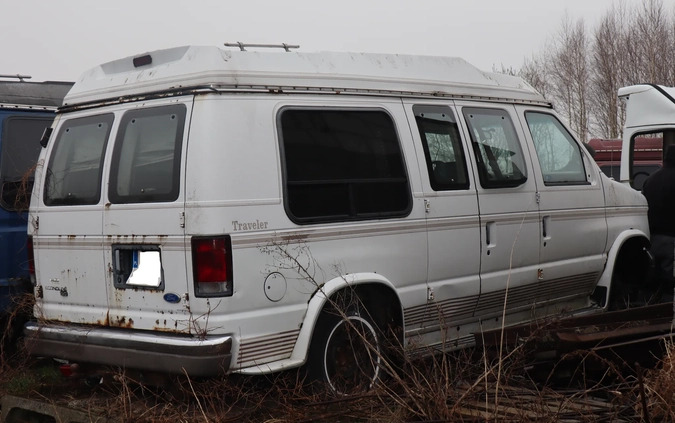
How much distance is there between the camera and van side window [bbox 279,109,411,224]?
5594mm

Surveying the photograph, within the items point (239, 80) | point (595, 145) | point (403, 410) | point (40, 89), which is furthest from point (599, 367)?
point (595, 145)

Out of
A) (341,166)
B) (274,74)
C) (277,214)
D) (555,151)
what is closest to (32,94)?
(274,74)

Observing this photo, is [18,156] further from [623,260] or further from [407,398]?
[623,260]

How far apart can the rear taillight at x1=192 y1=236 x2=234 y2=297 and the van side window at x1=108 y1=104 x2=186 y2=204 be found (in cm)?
39

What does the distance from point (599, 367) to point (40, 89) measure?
571 centimetres

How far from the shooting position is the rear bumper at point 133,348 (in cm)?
505

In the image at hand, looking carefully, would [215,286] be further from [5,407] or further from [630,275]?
[630,275]

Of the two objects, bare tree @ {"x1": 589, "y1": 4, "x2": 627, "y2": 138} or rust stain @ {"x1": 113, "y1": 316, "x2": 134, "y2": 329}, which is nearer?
rust stain @ {"x1": 113, "y1": 316, "x2": 134, "y2": 329}

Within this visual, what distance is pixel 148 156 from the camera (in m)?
5.57

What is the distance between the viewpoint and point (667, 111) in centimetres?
924

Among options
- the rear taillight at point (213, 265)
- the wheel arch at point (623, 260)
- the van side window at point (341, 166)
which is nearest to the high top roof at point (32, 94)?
the van side window at point (341, 166)

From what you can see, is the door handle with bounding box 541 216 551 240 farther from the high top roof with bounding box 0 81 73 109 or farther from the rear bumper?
the high top roof with bounding box 0 81 73 109

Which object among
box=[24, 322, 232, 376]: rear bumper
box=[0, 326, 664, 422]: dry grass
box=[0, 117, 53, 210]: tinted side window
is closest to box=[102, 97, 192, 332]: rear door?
box=[24, 322, 232, 376]: rear bumper

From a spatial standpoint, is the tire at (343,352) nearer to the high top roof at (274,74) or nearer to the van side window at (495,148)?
the high top roof at (274,74)
